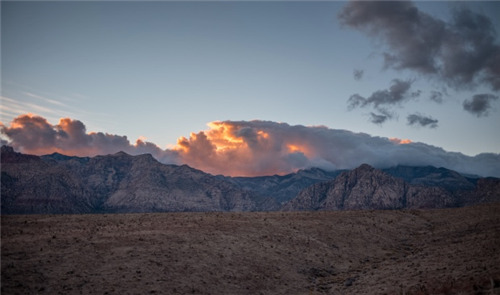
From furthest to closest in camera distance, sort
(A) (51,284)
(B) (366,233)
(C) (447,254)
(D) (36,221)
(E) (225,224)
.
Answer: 1. (B) (366,233)
2. (E) (225,224)
3. (D) (36,221)
4. (C) (447,254)
5. (A) (51,284)

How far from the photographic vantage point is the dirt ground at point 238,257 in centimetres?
2912

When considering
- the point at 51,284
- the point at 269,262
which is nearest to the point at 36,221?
the point at 51,284

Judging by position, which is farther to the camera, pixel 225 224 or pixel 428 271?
pixel 225 224

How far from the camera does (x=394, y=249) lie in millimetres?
50625

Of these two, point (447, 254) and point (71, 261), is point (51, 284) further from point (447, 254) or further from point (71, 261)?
point (447, 254)

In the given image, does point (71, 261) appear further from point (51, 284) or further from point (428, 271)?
point (428, 271)

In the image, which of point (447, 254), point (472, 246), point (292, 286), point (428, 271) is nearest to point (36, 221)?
point (292, 286)

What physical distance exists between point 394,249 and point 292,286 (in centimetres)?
2368

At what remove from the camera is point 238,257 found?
3950cm

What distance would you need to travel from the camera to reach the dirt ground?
2912 cm

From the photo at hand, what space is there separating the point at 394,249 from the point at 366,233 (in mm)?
6826

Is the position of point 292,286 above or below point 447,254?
below

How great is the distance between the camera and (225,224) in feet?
176

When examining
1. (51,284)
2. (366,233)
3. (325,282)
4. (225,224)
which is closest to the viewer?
(51,284)
